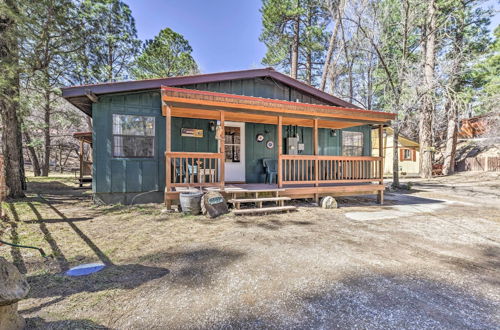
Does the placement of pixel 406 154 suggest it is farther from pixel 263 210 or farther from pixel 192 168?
pixel 192 168

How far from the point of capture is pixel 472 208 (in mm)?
6430

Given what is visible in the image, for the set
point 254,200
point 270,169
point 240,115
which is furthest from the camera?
point 270,169

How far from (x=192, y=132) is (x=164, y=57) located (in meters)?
10.5

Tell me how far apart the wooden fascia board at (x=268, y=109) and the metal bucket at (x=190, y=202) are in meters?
2.07

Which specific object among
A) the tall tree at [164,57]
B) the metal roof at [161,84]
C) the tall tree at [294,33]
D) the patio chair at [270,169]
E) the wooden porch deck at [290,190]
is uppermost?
the tall tree at [294,33]

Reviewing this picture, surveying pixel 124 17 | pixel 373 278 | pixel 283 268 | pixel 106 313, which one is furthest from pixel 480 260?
pixel 124 17

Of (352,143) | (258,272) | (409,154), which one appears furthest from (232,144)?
(409,154)

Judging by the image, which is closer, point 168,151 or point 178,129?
point 168,151

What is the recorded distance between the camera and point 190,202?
5.05 meters

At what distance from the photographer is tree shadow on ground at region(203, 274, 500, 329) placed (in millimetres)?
1762

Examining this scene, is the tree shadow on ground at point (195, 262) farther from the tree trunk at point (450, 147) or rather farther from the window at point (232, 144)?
the tree trunk at point (450, 147)

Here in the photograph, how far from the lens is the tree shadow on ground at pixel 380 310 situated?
1.76m

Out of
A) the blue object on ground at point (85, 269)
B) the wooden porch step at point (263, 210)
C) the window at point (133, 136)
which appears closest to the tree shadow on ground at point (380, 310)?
the blue object on ground at point (85, 269)

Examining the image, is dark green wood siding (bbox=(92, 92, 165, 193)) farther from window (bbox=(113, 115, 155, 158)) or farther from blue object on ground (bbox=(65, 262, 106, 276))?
blue object on ground (bbox=(65, 262, 106, 276))
